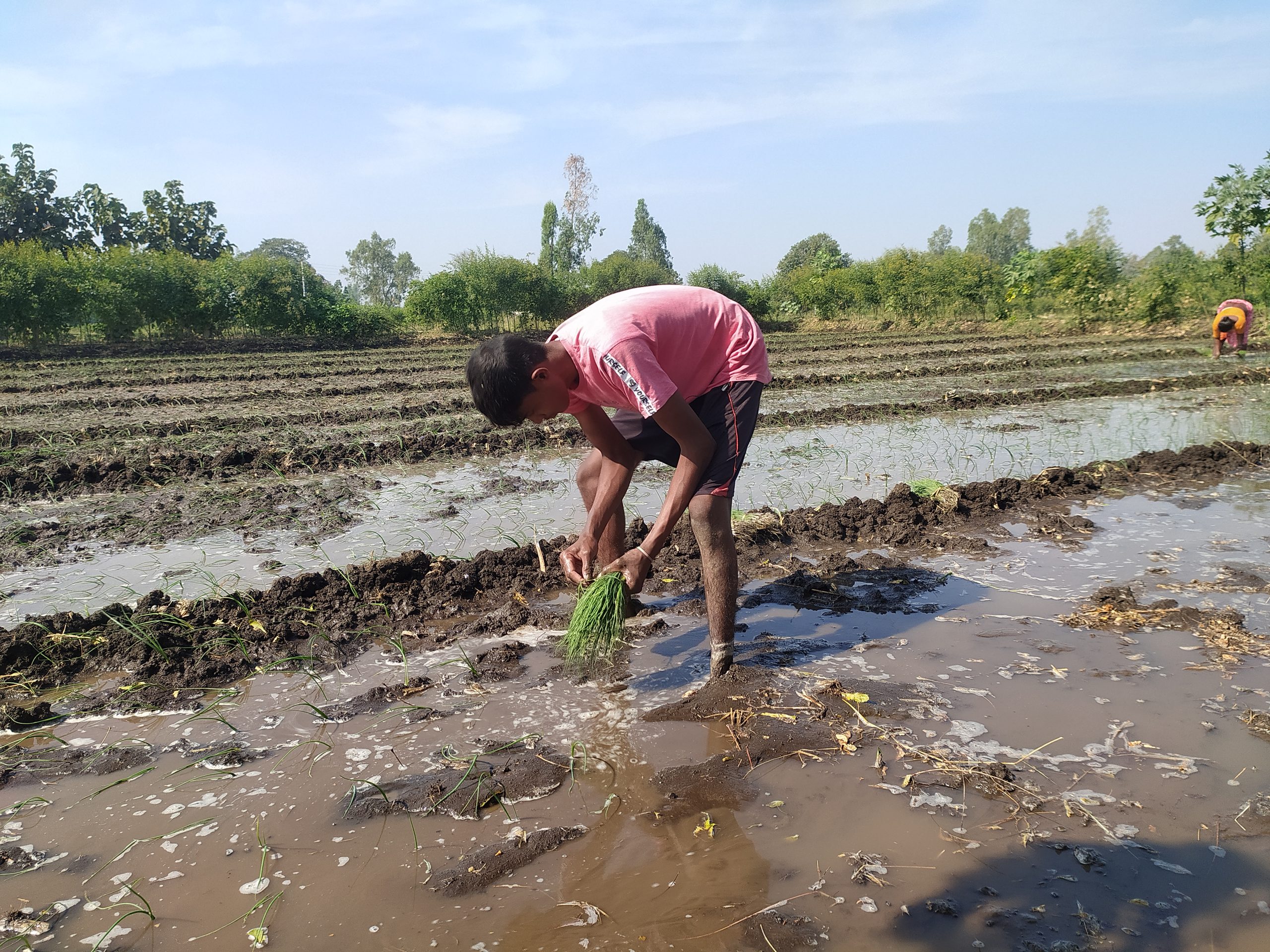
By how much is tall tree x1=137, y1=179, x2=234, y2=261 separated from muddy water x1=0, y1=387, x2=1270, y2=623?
2119 inches

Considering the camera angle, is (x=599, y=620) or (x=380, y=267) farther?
(x=380, y=267)

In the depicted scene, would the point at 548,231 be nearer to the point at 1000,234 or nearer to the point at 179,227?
the point at 179,227

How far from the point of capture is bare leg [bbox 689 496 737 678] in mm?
3020

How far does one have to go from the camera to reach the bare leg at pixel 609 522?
3643 mm

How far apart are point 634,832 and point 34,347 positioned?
2722 centimetres

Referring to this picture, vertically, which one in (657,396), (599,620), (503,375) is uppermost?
(503,375)

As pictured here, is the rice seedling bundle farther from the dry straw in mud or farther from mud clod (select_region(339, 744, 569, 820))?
mud clod (select_region(339, 744, 569, 820))

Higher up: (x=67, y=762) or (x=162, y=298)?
(x=162, y=298)

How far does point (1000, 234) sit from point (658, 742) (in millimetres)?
117835

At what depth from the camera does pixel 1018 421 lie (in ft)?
32.6

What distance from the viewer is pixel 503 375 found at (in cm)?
266

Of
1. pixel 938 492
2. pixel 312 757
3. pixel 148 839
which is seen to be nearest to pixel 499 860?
pixel 312 757

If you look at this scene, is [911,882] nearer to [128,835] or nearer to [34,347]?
[128,835]

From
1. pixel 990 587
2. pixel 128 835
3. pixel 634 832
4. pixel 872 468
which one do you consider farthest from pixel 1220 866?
pixel 872 468
